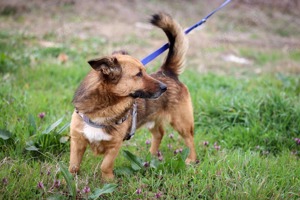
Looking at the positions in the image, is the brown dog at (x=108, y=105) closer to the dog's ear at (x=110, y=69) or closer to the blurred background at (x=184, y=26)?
the dog's ear at (x=110, y=69)

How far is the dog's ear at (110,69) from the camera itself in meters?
3.26

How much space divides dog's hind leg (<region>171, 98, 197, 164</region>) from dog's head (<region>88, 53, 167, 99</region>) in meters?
0.92

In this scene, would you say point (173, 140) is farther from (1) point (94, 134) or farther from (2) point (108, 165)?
(1) point (94, 134)

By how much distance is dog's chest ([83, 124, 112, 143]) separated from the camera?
11.2 ft

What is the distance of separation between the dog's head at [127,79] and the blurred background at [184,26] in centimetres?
415

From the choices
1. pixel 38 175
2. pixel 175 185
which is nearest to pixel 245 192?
pixel 175 185

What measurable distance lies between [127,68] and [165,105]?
99cm

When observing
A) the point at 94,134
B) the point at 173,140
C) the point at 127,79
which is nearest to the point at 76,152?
the point at 94,134

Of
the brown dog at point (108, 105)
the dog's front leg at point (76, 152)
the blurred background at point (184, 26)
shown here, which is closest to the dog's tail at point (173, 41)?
the brown dog at point (108, 105)

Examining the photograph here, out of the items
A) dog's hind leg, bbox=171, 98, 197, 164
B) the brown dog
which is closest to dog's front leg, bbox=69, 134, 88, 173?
the brown dog

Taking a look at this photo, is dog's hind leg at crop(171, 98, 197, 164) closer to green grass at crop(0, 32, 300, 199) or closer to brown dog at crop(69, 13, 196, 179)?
green grass at crop(0, 32, 300, 199)

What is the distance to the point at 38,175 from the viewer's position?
3.24 m

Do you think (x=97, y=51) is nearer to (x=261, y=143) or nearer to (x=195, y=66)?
(x=195, y=66)

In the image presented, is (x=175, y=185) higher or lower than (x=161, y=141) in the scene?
higher
